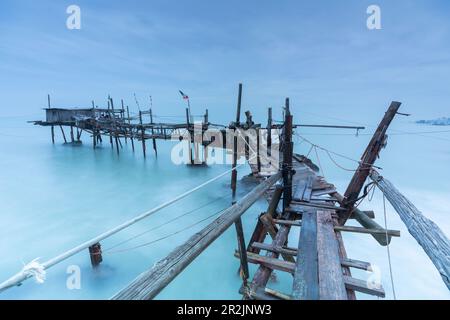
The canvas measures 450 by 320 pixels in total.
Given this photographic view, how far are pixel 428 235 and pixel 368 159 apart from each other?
2.63 meters

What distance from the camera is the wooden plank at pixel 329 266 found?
2.36m

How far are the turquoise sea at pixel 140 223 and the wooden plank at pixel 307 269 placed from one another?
176 inches

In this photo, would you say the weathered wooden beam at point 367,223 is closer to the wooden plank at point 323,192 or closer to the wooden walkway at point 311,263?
the wooden plank at point 323,192

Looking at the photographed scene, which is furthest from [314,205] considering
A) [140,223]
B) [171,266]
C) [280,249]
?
[140,223]

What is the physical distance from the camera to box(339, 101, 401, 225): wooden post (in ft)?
15.7

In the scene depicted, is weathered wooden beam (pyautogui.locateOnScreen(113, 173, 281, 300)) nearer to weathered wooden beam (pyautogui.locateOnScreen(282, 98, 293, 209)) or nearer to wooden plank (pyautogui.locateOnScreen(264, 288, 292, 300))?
wooden plank (pyautogui.locateOnScreen(264, 288, 292, 300))

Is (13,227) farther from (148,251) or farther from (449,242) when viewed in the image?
(449,242)

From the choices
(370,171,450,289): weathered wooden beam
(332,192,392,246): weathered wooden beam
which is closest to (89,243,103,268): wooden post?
(332,192,392,246): weathered wooden beam

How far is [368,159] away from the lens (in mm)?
5137

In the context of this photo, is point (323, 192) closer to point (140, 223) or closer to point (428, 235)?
point (428, 235)

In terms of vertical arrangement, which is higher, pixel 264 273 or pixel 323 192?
pixel 323 192

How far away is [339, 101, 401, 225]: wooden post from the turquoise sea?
3719 mm

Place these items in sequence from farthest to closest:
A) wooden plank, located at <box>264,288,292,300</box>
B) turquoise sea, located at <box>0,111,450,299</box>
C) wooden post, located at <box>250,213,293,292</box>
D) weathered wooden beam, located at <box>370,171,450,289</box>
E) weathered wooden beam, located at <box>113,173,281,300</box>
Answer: turquoise sea, located at <box>0,111,450,299</box>, wooden post, located at <box>250,213,293,292</box>, wooden plank, located at <box>264,288,292,300</box>, weathered wooden beam, located at <box>370,171,450,289</box>, weathered wooden beam, located at <box>113,173,281,300</box>
